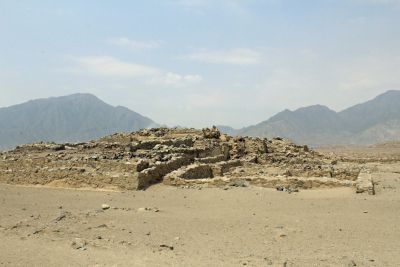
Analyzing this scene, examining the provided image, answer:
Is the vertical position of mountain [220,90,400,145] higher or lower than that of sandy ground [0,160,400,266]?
higher

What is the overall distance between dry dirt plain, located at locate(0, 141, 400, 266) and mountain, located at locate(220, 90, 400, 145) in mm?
117488

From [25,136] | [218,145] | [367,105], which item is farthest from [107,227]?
[367,105]

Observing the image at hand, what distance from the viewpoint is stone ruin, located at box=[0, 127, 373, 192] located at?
47.4 feet

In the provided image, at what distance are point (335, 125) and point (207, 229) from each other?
6034 inches

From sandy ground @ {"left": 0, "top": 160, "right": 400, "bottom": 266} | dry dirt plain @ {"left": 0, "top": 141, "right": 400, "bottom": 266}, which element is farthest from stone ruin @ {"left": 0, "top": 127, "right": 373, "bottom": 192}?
sandy ground @ {"left": 0, "top": 160, "right": 400, "bottom": 266}

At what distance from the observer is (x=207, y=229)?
906 centimetres

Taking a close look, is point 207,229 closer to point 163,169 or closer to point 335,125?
point 163,169

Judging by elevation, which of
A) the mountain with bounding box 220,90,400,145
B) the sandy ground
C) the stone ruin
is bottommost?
the sandy ground

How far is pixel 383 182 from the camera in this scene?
15.7 m

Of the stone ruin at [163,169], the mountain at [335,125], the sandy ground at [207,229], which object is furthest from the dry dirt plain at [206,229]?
the mountain at [335,125]

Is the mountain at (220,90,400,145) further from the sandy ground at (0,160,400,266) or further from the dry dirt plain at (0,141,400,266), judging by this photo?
the sandy ground at (0,160,400,266)

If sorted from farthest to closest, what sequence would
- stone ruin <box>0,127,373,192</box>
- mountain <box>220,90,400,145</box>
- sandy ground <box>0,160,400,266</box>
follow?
mountain <box>220,90,400,145</box>
stone ruin <box>0,127,373,192</box>
sandy ground <box>0,160,400,266</box>

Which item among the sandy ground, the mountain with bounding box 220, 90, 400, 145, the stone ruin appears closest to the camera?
the sandy ground

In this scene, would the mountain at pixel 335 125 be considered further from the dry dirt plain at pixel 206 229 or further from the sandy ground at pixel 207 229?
the sandy ground at pixel 207 229
